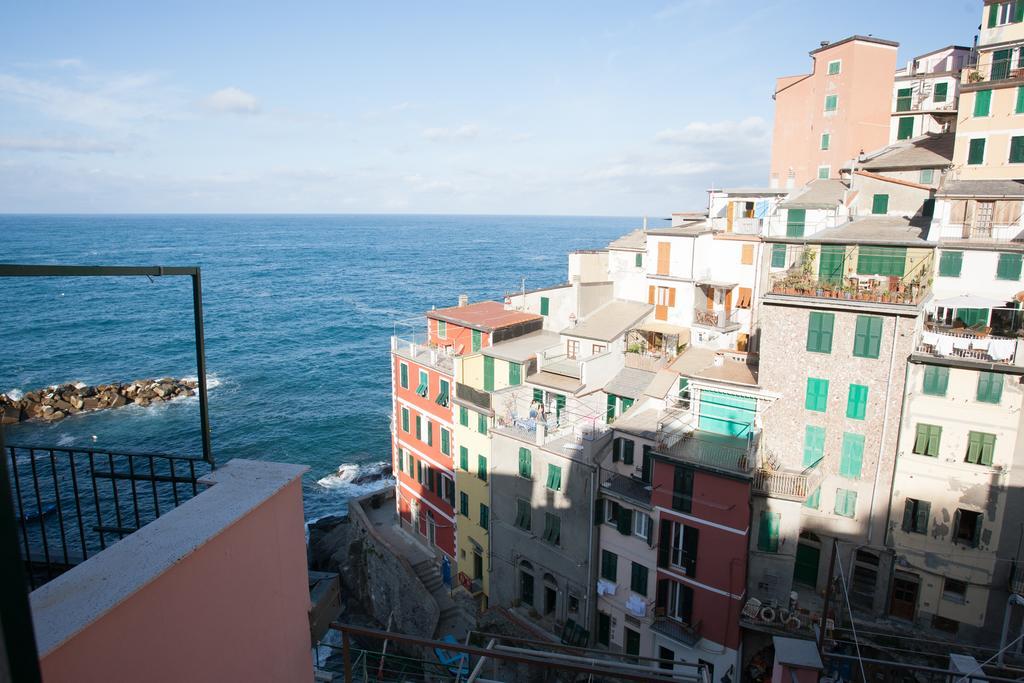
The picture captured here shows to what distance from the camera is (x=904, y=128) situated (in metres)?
43.7

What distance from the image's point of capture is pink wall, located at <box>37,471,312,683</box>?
383 cm

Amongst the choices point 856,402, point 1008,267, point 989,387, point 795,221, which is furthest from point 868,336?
point 795,221

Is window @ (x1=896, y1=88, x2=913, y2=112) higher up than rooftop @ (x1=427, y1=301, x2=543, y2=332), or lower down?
higher up

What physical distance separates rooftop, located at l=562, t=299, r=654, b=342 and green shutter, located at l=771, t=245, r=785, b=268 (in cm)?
735

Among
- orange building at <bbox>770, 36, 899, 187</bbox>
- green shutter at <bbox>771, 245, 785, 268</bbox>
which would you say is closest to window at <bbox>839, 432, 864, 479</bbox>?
green shutter at <bbox>771, 245, 785, 268</bbox>

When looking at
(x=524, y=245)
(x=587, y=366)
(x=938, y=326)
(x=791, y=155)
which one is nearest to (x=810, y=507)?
(x=938, y=326)

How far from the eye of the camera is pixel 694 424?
26609 millimetres

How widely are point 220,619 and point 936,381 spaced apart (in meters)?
25.6

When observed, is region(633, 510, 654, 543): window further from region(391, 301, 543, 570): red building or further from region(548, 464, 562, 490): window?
region(391, 301, 543, 570): red building

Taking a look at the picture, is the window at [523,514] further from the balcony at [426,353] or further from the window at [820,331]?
the window at [820,331]

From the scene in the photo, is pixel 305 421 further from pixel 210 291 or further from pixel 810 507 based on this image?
pixel 210 291

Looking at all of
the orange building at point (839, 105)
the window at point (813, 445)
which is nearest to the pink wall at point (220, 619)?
the window at point (813, 445)

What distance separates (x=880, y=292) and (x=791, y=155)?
88.9ft

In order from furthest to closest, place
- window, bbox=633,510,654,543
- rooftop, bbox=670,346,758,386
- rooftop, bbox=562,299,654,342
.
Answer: rooftop, bbox=562,299,654,342
rooftop, bbox=670,346,758,386
window, bbox=633,510,654,543
